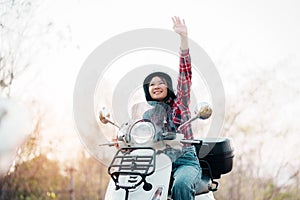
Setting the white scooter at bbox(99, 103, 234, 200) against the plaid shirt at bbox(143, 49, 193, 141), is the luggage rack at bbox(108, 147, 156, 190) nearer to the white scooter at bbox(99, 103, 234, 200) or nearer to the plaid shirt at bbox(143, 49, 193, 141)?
the white scooter at bbox(99, 103, 234, 200)

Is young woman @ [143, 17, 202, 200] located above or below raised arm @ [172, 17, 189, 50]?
below

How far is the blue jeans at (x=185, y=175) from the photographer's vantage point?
8.14ft

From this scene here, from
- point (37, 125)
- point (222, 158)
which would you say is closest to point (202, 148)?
point (222, 158)

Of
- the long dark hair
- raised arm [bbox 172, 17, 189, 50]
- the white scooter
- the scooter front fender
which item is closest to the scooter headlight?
the white scooter

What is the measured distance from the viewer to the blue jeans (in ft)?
8.14

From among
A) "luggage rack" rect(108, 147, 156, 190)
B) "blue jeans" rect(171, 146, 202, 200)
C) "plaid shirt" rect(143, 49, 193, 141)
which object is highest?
"plaid shirt" rect(143, 49, 193, 141)

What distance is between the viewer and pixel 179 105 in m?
2.84

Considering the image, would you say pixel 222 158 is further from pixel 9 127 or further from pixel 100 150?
pixel 9 127

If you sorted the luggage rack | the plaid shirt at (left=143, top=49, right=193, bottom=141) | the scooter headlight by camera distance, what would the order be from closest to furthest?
the luggage rack → the scooter headlight → the plaid shirt at (left=143, top=49, right=193, bottom=141)

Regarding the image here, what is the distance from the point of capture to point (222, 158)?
3045 mm

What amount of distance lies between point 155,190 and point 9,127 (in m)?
2.19

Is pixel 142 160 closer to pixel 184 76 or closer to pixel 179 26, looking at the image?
pixel 184 76

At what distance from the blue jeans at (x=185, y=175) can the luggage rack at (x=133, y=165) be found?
0.18 m

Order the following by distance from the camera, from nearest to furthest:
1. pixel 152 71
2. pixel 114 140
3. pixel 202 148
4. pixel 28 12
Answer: pixel 114 140 → pixel 152 71 → pixel 202 148 → pixel 28 12
